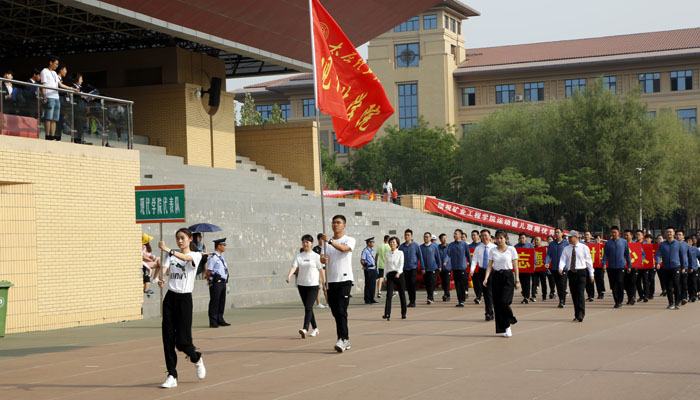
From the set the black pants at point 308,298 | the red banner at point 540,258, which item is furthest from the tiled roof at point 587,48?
the black pants at point 308,298

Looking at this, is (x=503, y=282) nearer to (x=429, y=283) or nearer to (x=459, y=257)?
(x=459, y=257)

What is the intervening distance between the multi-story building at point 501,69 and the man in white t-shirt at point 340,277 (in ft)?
236

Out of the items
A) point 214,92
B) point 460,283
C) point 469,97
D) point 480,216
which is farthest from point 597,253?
point 469,97

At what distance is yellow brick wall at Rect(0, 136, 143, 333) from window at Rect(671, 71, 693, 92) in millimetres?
71958

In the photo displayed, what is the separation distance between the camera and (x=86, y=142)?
2009 centimetres

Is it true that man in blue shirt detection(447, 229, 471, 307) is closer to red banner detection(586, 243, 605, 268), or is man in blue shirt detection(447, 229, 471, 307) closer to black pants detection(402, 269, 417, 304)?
black pants detection(402, 269, 417, 304)

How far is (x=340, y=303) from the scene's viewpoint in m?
13.5

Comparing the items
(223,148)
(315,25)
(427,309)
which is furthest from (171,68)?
(315,25)

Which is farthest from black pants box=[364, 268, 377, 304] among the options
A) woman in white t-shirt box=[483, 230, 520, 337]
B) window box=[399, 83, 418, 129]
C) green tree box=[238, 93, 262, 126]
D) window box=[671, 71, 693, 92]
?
window box=[671, 71, 693, 92]

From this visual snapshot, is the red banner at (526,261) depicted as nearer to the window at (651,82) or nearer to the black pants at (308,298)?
the black pants at (308,298)

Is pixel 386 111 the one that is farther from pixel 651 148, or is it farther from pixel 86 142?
pixel 651 148

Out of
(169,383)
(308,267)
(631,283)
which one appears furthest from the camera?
(631,283)

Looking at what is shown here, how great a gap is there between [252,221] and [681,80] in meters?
66.6

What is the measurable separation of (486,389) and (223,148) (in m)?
27.4
